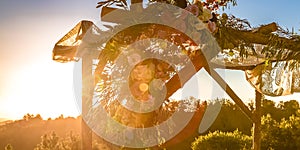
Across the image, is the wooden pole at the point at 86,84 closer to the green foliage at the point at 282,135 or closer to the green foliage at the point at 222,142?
the green foliage at the point at 222,142

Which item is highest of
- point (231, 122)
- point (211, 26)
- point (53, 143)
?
point (211, 26)

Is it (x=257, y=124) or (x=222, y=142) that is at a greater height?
(x=257, y=124)

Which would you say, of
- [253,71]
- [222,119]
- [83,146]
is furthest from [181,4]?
[222,119]

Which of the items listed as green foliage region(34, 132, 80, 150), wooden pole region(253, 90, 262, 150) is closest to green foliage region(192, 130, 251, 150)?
wooden pole region(253, 90, 262, 150)

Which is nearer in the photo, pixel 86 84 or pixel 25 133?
pixel 86 84

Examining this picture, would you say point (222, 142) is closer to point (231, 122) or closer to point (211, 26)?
point (231, 122)

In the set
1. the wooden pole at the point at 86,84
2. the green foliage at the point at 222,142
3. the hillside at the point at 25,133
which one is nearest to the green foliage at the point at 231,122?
the green foliage at the point at 222,142

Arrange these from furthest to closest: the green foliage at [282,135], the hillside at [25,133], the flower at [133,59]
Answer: the hillside at [25,133] → the green foliage at [282,135] → the flower at [133,59]

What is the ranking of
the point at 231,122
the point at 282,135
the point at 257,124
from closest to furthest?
the point at 257,124
the point at 282,135
the point at 231,122

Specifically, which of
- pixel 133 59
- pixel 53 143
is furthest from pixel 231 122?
pixel 133 59

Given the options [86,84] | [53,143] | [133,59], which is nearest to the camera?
[133,59]

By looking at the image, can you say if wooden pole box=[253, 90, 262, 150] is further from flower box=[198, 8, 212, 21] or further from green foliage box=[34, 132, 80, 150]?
green foliage box=[34, 132, 80, 150]

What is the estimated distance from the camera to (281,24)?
3.41 m

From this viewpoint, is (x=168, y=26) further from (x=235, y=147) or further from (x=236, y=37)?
(x=235, y=147)
